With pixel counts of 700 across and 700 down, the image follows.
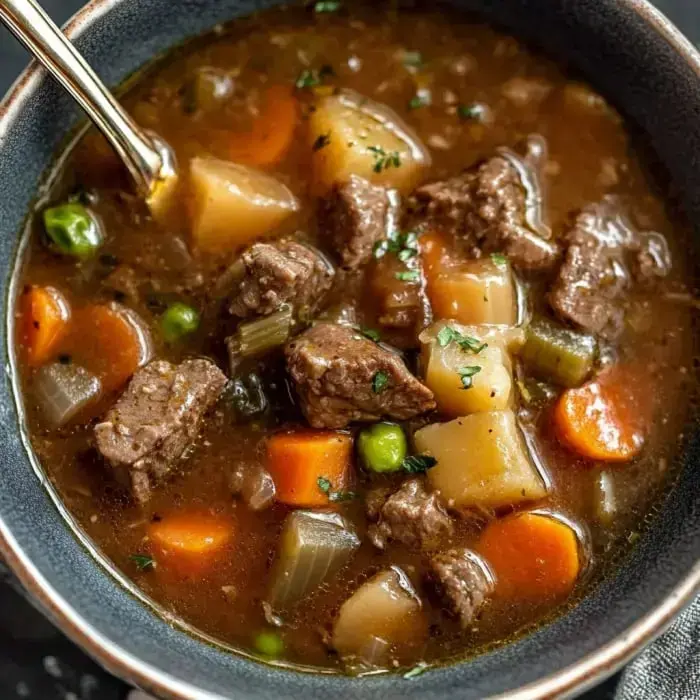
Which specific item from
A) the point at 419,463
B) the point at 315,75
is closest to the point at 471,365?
the point at 419,463

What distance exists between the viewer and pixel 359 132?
389 cm

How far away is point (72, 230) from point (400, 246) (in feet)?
3.97

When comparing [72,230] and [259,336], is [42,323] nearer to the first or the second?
[72,230]

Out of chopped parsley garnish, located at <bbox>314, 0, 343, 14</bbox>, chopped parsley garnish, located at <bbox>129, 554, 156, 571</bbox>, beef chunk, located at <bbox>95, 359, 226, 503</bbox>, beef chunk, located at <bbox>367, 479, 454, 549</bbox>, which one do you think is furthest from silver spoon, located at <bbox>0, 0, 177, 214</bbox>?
beef chunk, located at <bbox>367, 479, 454, 549</bbox>

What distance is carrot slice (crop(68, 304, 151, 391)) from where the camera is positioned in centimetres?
381

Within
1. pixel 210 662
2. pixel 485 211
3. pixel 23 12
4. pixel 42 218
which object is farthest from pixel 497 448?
pixel 23 12

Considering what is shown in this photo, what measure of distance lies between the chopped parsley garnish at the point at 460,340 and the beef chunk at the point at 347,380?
0.17 meters

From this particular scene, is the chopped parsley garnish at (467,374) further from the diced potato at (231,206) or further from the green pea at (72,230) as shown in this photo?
the green pea at (72,230)

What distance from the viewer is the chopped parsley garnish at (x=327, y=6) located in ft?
13.2

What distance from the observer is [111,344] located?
3816 mm

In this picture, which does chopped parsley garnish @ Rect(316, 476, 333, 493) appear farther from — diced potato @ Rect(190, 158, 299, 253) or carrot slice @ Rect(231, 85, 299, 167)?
carrot slice @ Rect(231, 85, 299, 167)

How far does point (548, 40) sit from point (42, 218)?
6.74ft

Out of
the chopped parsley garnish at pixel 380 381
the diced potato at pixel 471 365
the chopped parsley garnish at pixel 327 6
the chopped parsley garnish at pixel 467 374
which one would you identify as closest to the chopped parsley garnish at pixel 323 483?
the chopped parsley garnish at pixel 380 381

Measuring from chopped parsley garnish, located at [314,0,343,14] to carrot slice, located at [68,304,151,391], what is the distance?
1.39 m
